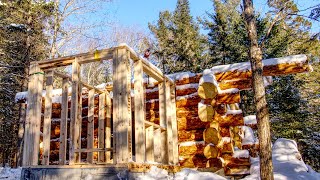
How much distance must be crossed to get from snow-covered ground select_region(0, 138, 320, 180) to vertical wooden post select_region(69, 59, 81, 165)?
4.66 feet

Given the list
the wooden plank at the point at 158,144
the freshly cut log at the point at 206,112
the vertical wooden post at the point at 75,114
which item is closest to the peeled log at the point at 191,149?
the freshly cut log at the point at 206,112

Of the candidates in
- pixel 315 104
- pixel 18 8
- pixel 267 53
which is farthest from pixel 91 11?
pixel 315 104

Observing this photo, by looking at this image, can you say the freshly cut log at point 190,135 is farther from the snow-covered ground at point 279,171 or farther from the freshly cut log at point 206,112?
the snow-covered ground at point 279,171

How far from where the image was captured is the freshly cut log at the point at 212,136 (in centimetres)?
684

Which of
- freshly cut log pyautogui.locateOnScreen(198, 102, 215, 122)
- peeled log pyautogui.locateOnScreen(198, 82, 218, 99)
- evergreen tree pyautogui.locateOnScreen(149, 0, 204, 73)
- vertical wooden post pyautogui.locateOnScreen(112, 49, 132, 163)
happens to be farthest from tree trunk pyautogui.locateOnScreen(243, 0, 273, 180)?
evergreen tree pyautogui.locateOnScreen(149, 0, 204, 73)

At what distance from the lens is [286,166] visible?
6.23 metres

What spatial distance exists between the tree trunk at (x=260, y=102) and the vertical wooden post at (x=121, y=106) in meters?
2.43

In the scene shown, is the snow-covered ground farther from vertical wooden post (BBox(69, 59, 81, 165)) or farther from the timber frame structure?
vertical wooden post (BBox(69, 59, 81, 165))

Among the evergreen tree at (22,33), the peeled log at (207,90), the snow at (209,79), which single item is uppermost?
the evergreen tree at (22,33)

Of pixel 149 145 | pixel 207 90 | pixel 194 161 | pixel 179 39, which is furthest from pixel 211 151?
pixel 179 39

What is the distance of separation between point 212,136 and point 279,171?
1618 millimetres

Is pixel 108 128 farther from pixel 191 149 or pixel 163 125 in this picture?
pixel 191 149

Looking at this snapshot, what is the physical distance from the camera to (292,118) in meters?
16.4

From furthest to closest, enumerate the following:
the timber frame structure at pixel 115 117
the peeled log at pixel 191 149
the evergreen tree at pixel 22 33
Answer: the evergreen tree at pixel 22 33
the peeled log at pixel 191 149
the timber frame structure at pixel 115 117
